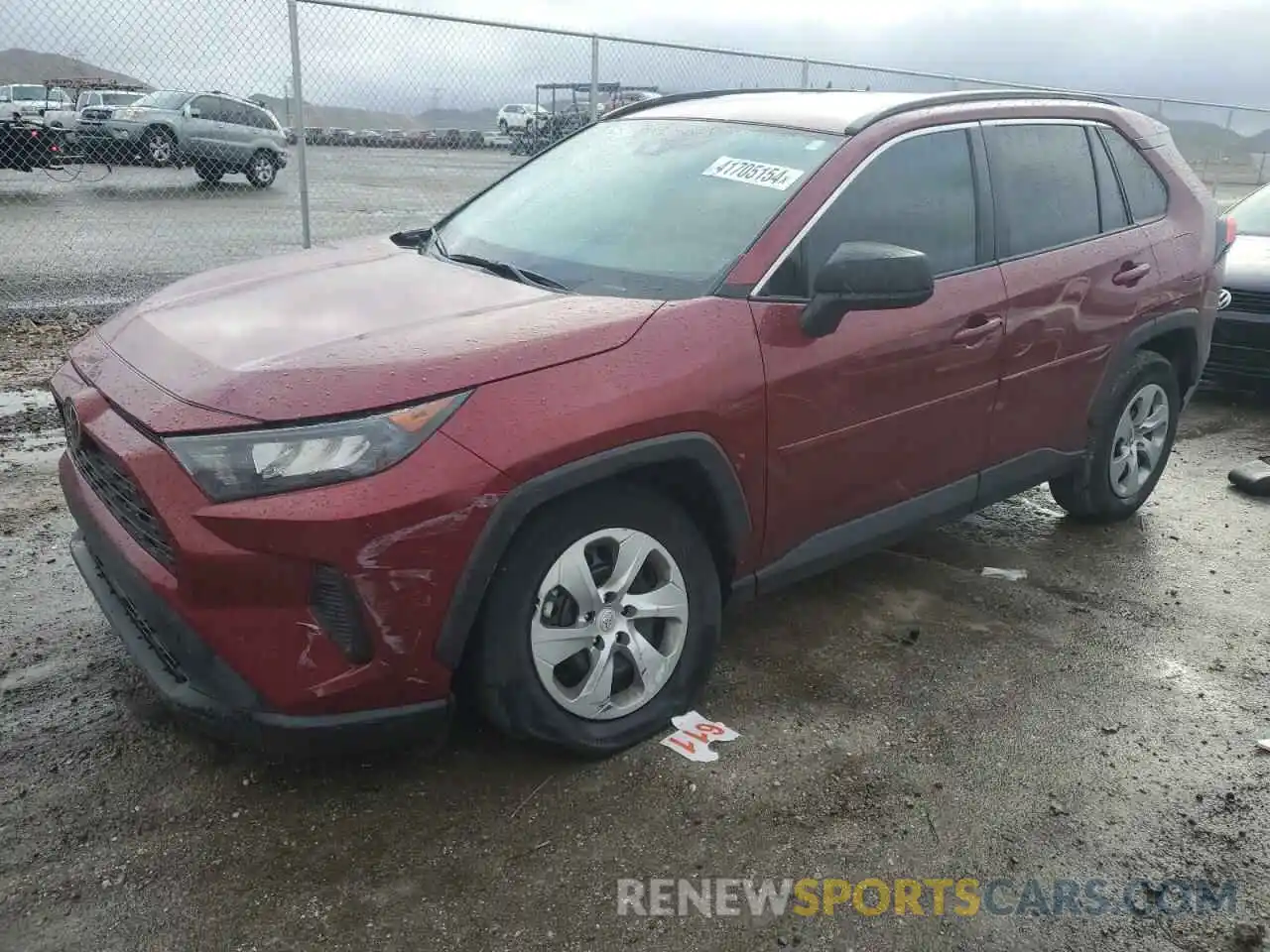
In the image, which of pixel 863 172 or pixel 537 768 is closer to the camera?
pixel 537 768

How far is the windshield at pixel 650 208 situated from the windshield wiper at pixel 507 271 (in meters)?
0.03

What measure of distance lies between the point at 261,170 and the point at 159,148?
9.24 feet

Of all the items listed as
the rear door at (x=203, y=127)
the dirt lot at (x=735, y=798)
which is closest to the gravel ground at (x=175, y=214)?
the rear door at (x=203, y=127)

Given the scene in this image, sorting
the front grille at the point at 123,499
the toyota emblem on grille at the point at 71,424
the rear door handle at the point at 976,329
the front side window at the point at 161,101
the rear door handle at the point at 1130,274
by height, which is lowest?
the front grille at the point at 123,499

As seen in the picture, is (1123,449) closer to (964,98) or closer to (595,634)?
(964,98)

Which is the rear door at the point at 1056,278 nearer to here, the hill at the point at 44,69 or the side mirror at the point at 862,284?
the side mirror at the point at 862,284

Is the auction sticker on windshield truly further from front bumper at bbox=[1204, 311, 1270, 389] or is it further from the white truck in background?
the white truck in background

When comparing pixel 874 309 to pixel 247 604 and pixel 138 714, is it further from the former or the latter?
pixel 138 714

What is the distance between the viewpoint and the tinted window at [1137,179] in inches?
173

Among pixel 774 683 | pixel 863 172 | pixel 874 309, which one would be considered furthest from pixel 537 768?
pixel 863 172

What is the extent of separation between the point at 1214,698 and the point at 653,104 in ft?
9.57

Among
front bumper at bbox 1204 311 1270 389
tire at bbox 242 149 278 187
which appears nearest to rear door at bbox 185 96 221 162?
tire at bbox 242 149 278 187

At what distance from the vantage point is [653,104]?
13.6 ft

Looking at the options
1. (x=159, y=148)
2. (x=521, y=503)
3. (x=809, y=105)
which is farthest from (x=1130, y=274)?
(x=159, y=148)
